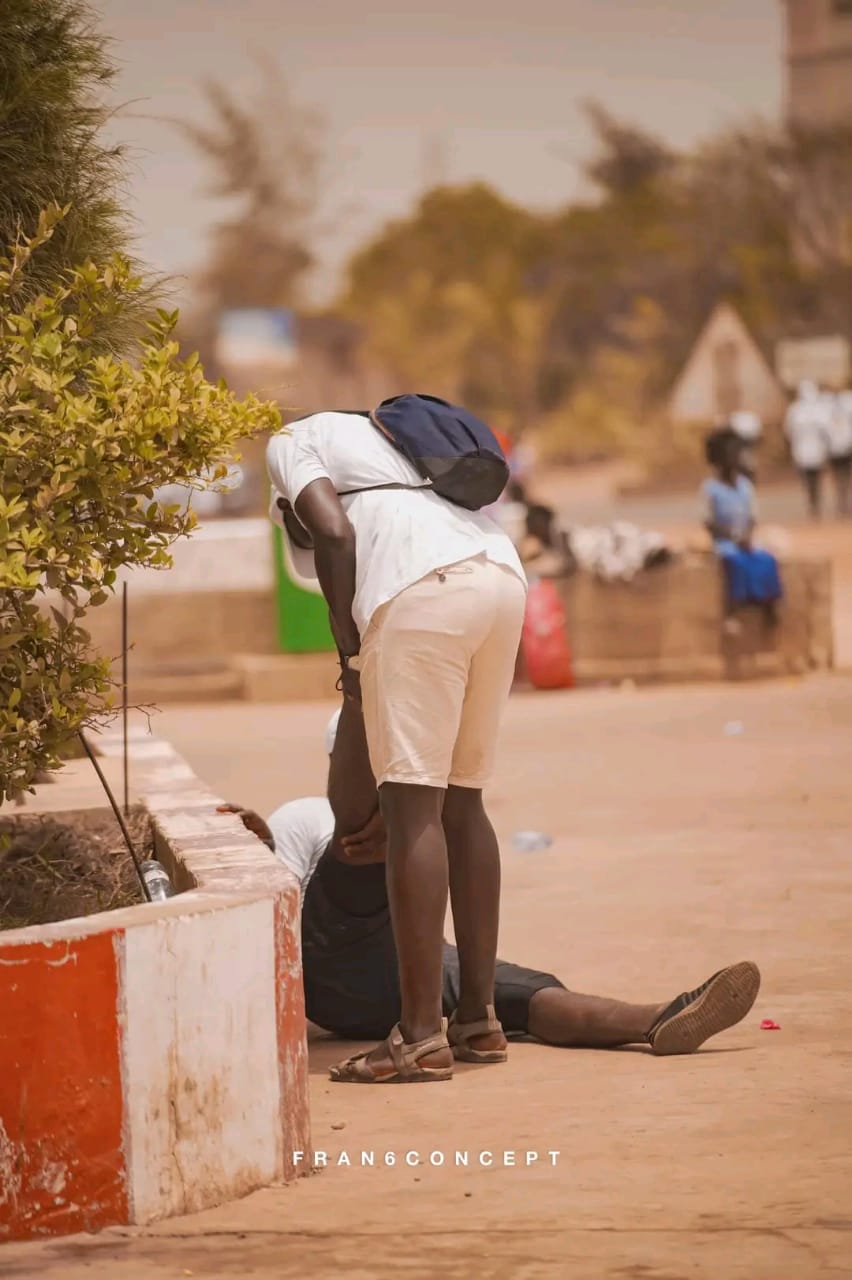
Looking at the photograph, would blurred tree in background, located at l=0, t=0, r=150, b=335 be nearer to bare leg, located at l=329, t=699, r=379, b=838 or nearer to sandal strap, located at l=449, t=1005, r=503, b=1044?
bare leg, located at l=329, t=699, r=379, b=838

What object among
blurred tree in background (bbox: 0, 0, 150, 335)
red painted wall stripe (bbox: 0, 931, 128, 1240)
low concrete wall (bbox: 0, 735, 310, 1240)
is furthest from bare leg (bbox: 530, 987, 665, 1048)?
blurred tree in background (bbox: 0, 0, 150, 335)

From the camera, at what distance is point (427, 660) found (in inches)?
166

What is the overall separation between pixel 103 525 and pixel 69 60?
4.28ft

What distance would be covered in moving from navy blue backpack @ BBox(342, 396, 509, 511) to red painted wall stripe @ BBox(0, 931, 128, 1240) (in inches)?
54.9

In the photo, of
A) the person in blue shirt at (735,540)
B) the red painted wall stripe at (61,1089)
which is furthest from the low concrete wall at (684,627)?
the red painted wall stripe at (61,1089)

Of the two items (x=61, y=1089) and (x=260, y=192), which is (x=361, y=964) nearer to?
(x=61, y=1089)

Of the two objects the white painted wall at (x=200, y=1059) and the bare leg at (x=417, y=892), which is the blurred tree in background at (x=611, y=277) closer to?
the bare leg at (x=417, y=892)

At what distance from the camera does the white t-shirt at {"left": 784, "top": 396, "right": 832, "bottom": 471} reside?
2484 cm

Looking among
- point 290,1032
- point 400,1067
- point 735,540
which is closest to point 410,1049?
point 400,1067

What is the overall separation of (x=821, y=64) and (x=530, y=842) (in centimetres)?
4701

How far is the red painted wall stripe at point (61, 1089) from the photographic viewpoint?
10.9ft

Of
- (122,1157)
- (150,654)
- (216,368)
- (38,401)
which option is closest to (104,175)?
(38,401)

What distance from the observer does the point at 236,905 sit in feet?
11.6

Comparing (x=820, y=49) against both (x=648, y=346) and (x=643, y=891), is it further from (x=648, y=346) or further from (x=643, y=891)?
(x=643, y=891)
